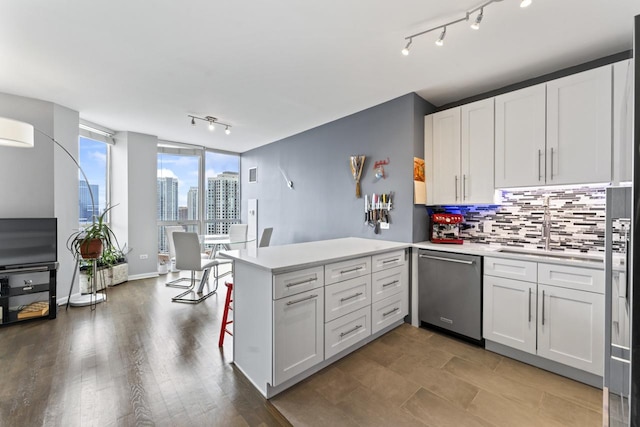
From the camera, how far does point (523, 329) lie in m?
2.29

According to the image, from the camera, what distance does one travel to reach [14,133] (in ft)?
8.37

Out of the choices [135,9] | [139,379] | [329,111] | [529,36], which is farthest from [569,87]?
[139,379]

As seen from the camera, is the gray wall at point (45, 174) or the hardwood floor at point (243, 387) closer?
the hardwood floor at point (243, 387)

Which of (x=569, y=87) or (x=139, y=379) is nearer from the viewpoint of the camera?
(x=139, y=379)

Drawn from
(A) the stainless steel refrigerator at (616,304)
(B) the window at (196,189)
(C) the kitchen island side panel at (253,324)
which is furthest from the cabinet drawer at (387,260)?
(B) the window at (196,189)

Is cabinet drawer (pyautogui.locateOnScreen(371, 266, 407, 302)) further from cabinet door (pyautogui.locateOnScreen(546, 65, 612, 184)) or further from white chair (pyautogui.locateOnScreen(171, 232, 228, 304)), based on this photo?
white chair (pyautogui.locateOnScreen(171, 232, 228, 304))

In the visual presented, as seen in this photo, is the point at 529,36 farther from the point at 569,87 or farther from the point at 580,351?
the point at 580,351

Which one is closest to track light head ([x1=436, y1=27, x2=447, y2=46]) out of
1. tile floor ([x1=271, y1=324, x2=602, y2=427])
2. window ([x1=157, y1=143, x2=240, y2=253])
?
tile floor ([x1=271, y1=324, x2=602, y2=427])

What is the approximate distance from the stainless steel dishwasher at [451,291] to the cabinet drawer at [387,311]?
21 centimetres

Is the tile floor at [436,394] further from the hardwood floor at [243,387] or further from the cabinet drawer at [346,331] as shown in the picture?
the cabinet drawer at [346,331]

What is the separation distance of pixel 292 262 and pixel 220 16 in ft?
5.79

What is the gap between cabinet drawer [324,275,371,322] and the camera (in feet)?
7.06

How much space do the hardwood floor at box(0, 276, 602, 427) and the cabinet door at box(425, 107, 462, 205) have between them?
1486mm

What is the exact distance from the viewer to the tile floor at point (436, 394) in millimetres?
1706
